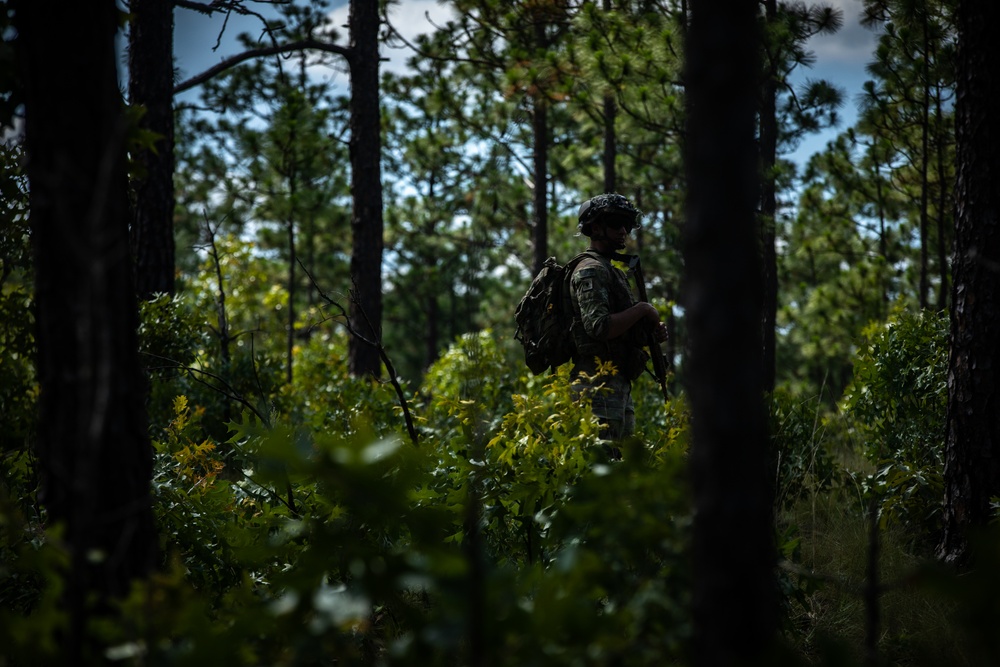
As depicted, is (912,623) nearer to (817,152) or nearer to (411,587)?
(411,587)

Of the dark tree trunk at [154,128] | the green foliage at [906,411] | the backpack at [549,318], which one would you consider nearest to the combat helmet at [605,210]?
the backpack at [549,318]

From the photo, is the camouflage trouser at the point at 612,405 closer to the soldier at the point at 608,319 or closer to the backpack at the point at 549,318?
→ the soldier at the point at 608,319

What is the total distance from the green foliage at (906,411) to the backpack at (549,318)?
5.63ft

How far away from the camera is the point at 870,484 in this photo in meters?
4.25

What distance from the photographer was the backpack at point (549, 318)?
445 centimetres

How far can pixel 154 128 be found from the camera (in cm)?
703

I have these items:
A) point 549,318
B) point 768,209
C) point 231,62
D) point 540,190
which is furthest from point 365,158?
point 549,318

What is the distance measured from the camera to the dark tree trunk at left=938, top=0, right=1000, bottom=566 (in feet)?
11.4

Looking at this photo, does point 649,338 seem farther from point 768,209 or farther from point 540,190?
point 540,190

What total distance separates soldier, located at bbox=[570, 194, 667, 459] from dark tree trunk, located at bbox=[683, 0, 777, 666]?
2.50m

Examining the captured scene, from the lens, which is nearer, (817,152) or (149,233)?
(149,233)

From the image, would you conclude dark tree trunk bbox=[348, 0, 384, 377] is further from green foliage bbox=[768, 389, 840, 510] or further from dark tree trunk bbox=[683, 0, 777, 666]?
dark tree trunk bbox=[683, 0, 777, 666]

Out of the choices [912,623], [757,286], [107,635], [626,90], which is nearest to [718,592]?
[757,286]

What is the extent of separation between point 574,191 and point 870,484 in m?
15.3
